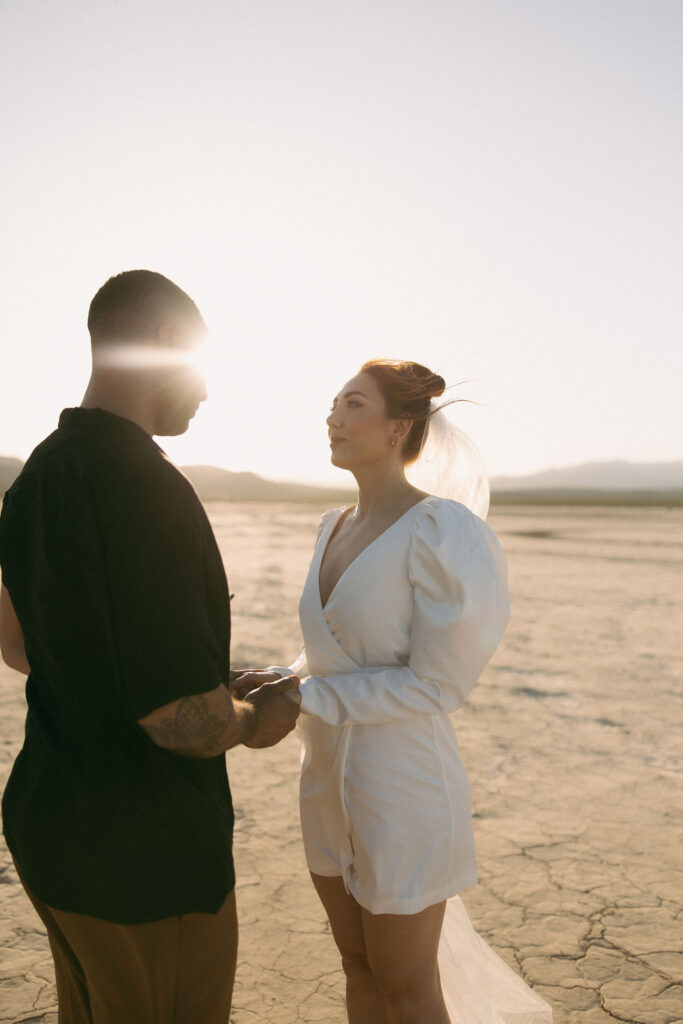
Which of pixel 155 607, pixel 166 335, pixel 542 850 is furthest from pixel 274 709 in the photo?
pixel 542 850

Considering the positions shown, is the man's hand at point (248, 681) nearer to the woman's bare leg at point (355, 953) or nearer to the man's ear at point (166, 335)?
the woman's bare leg at point (355, 953)

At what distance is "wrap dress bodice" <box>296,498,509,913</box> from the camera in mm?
2203

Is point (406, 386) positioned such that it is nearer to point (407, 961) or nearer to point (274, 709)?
point (274, 709)

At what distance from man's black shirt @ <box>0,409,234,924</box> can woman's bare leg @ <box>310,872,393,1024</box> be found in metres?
0.75

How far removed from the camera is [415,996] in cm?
223

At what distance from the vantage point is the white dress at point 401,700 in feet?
7.23

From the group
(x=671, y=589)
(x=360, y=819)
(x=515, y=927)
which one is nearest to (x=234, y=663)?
(x=515, y=927)

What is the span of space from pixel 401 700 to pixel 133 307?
48.1 inches

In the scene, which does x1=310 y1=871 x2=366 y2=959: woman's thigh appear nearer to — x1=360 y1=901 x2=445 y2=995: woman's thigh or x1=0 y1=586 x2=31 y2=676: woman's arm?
x1=360 y1=901 x2=445 y2=995: woman's thigh

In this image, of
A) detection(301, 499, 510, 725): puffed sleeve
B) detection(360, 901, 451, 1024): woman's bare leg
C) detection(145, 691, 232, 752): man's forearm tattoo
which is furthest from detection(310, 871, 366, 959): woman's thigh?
detection(145, 691, 232, 752): man's forearm tattoo

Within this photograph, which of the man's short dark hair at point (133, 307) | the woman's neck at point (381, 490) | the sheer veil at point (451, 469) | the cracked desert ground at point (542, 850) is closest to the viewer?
the man's short dark hair at point (133, 307)

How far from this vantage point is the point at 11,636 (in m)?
2.15

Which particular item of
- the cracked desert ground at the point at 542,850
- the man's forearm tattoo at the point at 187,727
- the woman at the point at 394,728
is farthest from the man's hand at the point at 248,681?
the cracked desert ground at the point at 542,850

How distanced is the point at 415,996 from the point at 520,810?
2.89 m
